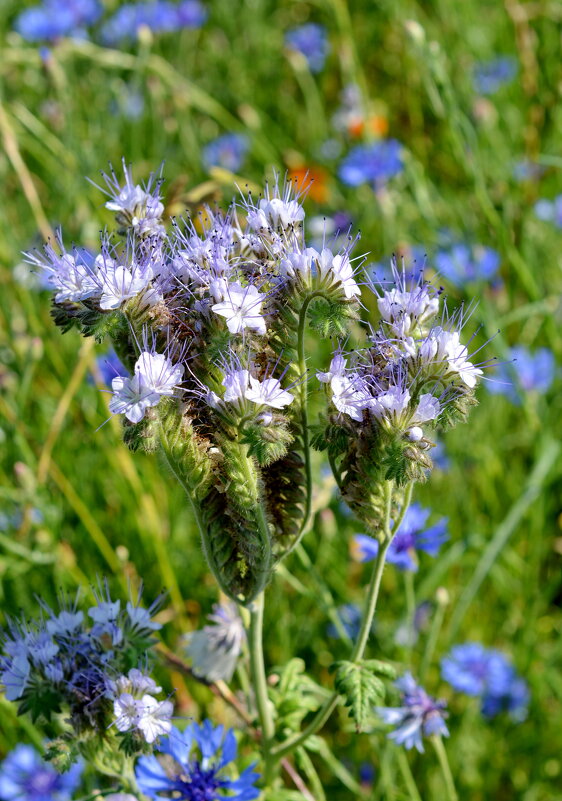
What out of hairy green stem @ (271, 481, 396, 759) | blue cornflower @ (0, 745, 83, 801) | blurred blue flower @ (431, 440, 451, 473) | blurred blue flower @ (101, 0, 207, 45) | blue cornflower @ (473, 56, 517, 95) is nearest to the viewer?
hairy green stem @ (271, 481, 396, 759)

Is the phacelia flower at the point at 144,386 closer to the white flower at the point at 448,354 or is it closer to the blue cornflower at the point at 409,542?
the white flower at the point at 448,354

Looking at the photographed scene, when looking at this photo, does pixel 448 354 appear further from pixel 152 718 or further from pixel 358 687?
pixel 152 718

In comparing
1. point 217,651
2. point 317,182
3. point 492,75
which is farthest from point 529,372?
point 217,651

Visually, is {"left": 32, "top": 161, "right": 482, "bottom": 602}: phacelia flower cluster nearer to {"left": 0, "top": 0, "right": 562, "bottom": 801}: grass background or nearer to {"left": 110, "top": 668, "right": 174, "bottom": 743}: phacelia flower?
{"left": 110, "top": 668, "right": 174, "bottom": 743}: phacelia flower

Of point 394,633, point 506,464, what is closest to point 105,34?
point 506,464

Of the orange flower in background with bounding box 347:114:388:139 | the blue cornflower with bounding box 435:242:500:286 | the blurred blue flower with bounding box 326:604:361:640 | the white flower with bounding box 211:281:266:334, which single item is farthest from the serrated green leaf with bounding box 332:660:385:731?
the orange flower in background with bounding box 347:114:388:139

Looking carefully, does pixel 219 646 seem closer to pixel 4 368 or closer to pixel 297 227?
pixel 297 227
